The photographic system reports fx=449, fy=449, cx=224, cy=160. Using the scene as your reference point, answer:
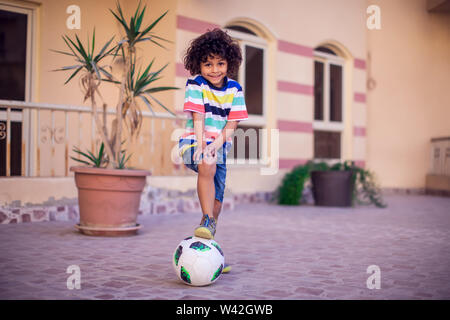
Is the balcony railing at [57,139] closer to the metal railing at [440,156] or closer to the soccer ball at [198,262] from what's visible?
the soccer ball at [198,262]

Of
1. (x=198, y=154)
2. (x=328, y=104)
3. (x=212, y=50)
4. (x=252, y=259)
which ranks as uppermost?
(x=328, y=104)

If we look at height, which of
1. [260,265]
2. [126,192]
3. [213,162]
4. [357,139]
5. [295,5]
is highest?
[295,5]

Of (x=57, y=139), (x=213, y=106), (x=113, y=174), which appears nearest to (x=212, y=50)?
(x=213, y=106)

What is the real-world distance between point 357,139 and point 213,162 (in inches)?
314

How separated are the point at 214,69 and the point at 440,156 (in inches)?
394

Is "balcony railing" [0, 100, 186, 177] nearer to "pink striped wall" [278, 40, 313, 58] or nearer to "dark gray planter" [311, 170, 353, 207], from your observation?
"dark gray planter" [311, 170, 353, 207]

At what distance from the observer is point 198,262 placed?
2652mm

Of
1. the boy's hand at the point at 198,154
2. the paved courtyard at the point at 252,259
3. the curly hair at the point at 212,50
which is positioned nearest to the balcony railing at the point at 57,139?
the paved courtyard at the point at 252,259

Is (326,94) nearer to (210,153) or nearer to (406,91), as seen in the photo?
(406,91)

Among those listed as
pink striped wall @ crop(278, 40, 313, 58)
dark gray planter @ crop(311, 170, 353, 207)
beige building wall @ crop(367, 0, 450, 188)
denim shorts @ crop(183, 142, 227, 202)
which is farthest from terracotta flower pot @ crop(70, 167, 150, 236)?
beige building wall @ crop(367, 0, 450, 188)

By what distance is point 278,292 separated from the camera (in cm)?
260

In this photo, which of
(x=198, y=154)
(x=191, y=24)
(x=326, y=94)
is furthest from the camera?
(x=326, y=94)

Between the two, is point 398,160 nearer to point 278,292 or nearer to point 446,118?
point 446,118

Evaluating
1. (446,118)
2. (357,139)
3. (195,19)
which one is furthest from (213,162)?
(446,118)
